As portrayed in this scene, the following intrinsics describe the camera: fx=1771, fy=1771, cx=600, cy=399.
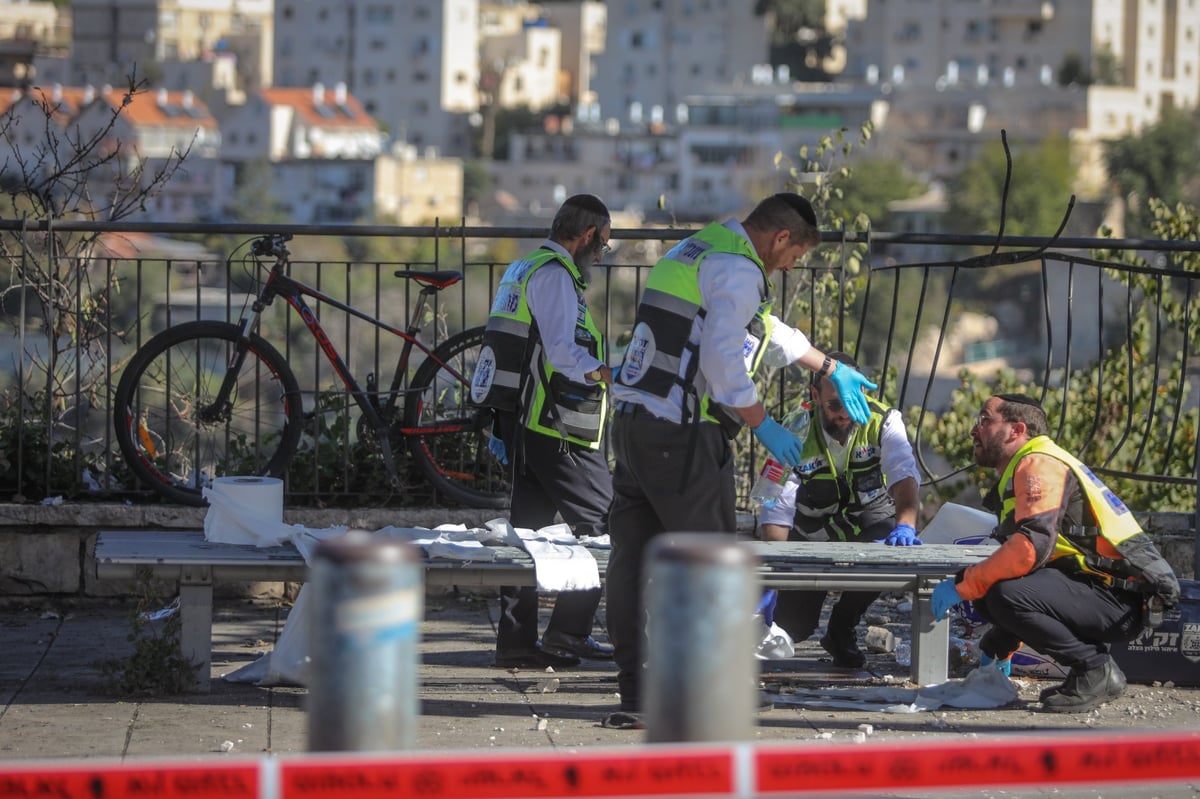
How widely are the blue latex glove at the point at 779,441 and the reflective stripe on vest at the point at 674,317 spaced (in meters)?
0.18

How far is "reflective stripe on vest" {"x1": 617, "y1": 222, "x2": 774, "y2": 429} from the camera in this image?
567 centimetres

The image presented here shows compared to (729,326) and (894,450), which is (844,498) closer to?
(894,450)

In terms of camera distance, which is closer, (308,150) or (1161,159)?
(1161,159)

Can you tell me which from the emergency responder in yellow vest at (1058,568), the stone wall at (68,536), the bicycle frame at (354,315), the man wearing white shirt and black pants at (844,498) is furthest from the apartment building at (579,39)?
the emergency responder in yellow vest at (1058,568)

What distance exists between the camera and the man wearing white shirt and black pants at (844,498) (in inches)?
266

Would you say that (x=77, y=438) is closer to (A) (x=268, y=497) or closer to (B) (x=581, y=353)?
(A) (x=268, y=497)

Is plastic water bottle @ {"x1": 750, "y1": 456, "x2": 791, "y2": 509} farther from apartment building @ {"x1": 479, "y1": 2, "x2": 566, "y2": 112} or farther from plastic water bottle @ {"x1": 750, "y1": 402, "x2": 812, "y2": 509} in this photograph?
apartment building @ {"x1": 479, "y1": 2, "x2": 566, "y2": 112}

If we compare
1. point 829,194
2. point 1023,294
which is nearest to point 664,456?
point 829,194

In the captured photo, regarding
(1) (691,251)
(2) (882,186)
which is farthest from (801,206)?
(2) (882,186)

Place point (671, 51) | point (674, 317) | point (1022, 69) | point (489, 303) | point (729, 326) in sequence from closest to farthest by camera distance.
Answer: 1. point (729, 326)
2. point (674, 317)
3. point (489, 303)
4. point (1022, 69)
5. point (671, 51)

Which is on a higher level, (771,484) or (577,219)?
(577,219)

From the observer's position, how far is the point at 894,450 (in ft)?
22.3

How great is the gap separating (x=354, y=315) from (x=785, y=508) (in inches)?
85.5

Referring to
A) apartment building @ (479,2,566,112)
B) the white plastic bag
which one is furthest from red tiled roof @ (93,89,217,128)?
the white plastic bag
